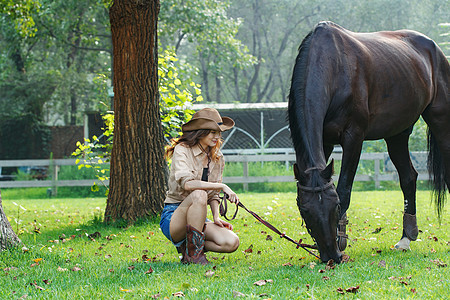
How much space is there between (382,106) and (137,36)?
3.57 m

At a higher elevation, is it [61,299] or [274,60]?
[274,60]

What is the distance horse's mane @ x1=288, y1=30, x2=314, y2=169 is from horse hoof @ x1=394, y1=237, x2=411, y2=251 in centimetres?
189

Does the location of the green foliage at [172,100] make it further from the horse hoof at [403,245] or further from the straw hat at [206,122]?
the horse hoof at [403,245]

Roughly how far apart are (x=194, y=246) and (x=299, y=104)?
5.29ft

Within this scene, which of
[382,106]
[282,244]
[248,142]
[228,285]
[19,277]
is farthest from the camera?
[248,142]

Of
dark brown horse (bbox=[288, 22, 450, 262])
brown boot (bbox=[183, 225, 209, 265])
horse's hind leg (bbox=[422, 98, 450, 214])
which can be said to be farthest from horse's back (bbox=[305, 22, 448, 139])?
brown boot (bbox=[183, 225, 209, 265])

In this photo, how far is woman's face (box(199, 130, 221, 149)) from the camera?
4.66 meters

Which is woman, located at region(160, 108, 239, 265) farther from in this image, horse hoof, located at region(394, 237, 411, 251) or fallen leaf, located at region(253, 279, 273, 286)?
horse hoof, located at region(394, 237, 411, 251)

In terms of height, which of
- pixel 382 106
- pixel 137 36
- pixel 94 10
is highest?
pixel 94 10

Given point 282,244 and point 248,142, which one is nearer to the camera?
point 282,244

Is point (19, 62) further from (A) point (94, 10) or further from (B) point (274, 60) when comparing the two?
(B) point (274, 60)

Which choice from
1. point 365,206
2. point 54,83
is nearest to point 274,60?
point 54,83

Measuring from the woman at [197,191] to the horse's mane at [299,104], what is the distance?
612 mm

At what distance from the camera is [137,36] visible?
7148 millimetres
